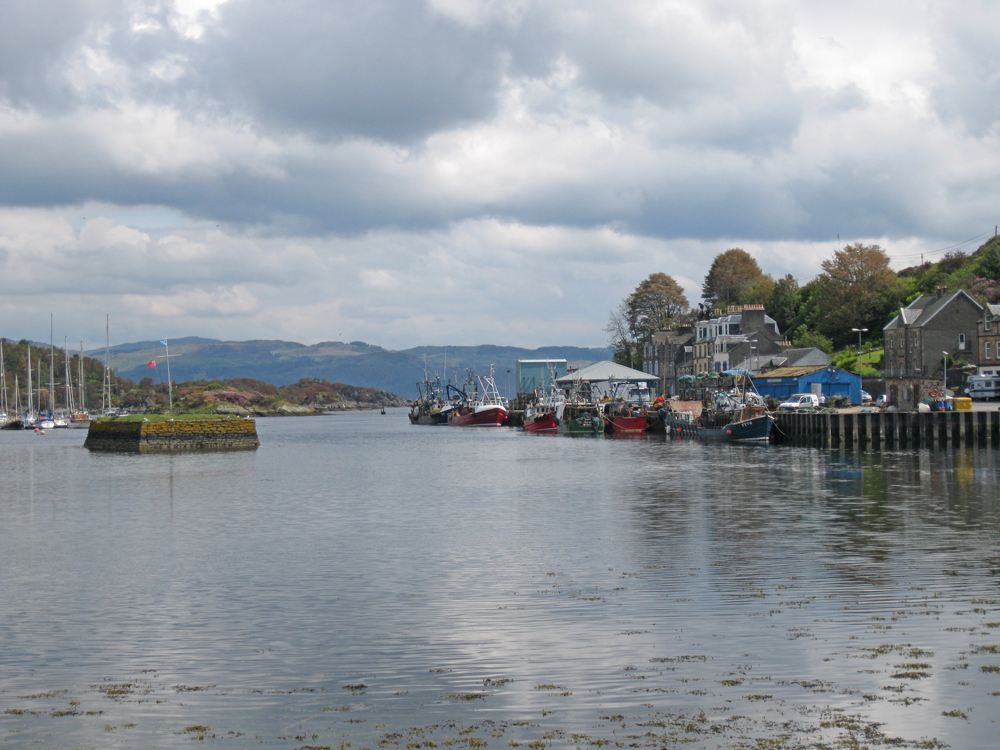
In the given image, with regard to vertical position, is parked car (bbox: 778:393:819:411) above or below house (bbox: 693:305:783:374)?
below

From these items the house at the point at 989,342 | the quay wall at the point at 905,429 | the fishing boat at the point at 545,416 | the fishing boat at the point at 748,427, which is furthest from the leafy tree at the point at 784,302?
the quay wall at the point at 905,429

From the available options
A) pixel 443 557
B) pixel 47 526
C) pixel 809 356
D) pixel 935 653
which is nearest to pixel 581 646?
pixel 935 653

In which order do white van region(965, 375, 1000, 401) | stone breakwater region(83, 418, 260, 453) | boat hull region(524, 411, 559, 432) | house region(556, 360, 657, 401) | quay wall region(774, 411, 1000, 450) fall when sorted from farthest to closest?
house region(556, 360, 657, 401) → boat hull region(524, 411, 559, 432) → white van region(965, 375, 1000, 401) → stone breakwater region(83, 418, 260, 453) → quay wall region(774, 411, 1000, 450)

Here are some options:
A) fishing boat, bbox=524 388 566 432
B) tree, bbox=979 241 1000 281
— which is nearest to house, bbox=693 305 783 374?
fishing boat, bbox=524 388 566 432

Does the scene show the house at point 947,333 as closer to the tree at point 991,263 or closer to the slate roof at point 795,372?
the slate roof at point 795,372

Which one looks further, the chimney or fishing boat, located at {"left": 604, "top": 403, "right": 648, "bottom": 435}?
the chimney

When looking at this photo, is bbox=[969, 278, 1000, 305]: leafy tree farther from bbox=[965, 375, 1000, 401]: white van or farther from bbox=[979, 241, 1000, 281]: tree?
bbox=[965, 375, 1000, 401]: white van

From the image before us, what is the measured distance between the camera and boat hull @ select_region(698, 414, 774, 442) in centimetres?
8412

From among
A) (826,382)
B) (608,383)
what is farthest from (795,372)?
(608,383)

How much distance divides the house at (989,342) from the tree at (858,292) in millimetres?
34500

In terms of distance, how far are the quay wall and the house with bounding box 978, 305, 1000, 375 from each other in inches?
1398

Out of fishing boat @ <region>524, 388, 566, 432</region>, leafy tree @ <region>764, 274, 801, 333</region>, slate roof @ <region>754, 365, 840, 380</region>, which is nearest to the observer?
slate roof @ <region>754, 365, 840, 380</region>

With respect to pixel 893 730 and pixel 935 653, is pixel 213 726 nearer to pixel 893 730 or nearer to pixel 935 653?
pixel 893 730

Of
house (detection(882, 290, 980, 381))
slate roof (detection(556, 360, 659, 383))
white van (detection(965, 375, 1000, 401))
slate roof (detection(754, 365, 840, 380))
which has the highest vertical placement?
house (detection(882, 290, 980, 381))
